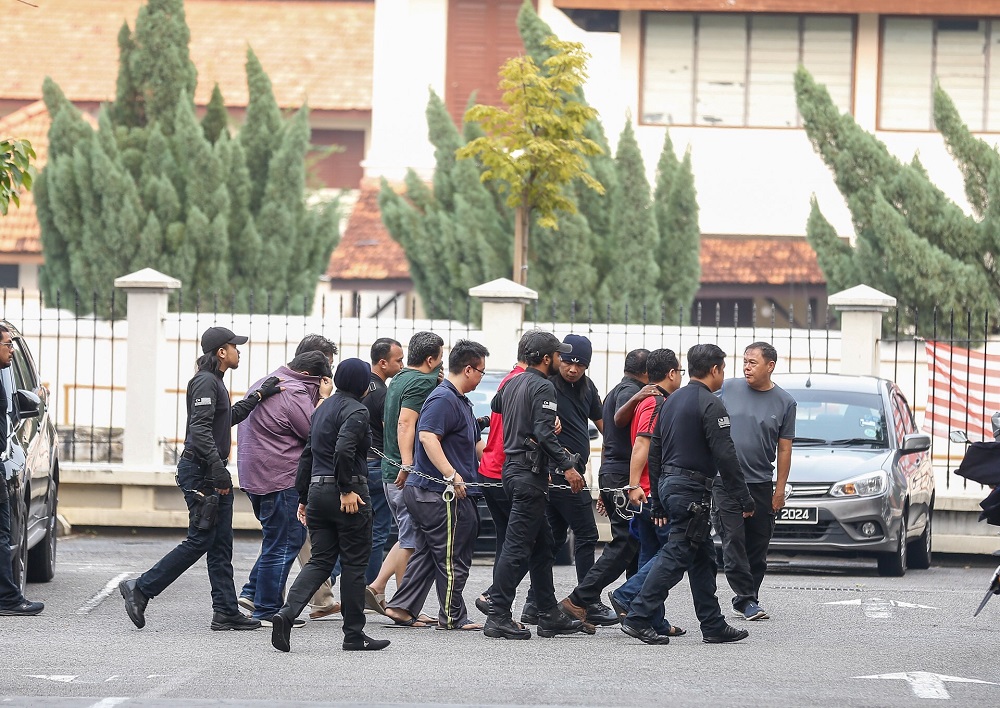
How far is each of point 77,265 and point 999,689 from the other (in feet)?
57.9

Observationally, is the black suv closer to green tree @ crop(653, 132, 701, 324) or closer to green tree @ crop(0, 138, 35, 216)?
green tree @ crop(0, 138, 35, 216)

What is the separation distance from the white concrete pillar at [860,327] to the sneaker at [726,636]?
6.90 m

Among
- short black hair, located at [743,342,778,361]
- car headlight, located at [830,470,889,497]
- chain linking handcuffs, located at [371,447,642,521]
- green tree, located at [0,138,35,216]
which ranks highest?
green tree, located at [0,138,35,216]

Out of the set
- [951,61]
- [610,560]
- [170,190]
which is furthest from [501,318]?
[951,61]

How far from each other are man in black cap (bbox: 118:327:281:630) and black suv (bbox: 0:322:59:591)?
119 cm

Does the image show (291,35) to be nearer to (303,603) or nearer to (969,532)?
(969,532)

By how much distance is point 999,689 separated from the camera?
8.92 meters

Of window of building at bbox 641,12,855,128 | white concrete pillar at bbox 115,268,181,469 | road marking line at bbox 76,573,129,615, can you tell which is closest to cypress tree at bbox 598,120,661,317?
window of building at bbox 641,12,855,128

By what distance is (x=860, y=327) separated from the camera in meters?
17.0

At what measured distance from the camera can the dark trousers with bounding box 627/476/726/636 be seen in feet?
33.7

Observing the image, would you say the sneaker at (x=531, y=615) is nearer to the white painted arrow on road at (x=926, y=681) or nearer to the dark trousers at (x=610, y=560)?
the dark trousers at (x=610, y=560)

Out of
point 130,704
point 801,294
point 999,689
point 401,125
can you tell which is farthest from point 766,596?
point 401,125

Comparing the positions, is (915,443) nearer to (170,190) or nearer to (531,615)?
(531,615)

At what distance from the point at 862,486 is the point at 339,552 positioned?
5059 millimetres
